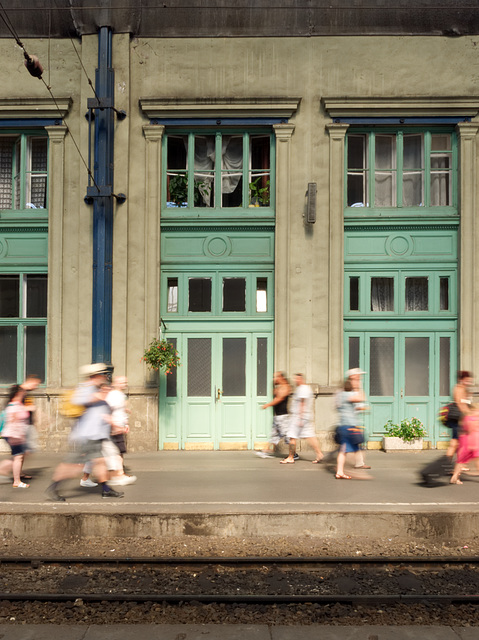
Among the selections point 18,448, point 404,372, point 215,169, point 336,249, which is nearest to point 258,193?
point 215,169

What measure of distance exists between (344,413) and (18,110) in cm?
943

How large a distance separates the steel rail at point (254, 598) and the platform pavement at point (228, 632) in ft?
1.76

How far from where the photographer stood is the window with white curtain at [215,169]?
45.8 ft

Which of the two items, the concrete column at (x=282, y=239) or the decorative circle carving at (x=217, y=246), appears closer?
the concrete column at (x=282, y=239)

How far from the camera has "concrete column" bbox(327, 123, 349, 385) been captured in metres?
13.4

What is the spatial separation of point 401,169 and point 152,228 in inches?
218

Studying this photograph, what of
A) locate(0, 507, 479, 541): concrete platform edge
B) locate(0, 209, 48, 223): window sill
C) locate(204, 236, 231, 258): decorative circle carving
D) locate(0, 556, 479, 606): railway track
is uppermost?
locate(0, 209, 48, 223): window sill

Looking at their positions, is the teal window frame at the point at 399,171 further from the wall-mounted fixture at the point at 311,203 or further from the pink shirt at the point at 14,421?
the pink shirt at the point at 14,421

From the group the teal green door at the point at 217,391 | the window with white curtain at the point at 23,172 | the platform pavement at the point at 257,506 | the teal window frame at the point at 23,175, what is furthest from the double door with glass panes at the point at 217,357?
the window with white curtain at the point at 23,172

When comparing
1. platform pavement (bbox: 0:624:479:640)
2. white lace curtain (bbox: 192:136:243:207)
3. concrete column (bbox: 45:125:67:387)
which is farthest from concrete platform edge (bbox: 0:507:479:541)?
white lace curtain (bbox: 192:136:243:207)

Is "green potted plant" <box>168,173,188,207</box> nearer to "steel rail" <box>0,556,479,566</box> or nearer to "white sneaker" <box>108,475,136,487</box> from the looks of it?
"white sneaker" <box>108,475,136,487</box>

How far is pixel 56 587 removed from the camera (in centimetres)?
697

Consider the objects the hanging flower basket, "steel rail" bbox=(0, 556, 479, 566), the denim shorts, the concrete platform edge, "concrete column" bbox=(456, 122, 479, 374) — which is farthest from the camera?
"concrete column" bbox=(456, 122, 479, 374)

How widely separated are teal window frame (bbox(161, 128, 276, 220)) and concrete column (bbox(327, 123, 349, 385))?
127cm
